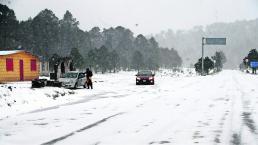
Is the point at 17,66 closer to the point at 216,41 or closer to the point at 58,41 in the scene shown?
the point at 216,41

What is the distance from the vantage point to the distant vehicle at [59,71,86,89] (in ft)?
94.4

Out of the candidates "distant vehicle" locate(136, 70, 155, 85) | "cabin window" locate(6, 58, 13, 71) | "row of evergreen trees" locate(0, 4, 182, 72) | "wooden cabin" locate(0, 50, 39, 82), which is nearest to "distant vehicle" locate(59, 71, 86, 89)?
"distant vehicle" locate(136, 70, 155, 85)

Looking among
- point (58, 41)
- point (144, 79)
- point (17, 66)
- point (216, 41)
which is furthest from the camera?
point (58, 41)

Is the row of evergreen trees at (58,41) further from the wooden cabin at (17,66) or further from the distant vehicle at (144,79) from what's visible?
the distant vehicle at (144,79)

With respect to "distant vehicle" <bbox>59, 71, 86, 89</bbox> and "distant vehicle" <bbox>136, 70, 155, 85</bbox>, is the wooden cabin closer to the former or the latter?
"distant vehicle" <bbox>59, 71, 86, 89</bbox>

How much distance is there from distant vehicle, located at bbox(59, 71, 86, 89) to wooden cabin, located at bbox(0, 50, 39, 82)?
10.8 meters

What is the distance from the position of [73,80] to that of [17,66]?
44.7 feet

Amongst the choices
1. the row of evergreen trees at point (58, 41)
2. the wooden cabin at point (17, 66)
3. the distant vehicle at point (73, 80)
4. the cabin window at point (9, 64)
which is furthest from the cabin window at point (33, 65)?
the row of evergreen trees at point (58, 41)

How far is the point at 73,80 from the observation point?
94.9 ft

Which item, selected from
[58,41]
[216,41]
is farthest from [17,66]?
[58,41]

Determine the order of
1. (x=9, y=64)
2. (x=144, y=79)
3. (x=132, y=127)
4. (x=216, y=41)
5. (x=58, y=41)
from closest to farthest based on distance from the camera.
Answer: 1. (x=132, y=127)
2. (x=144, y=79)
3. (x=9, y=64)
4. (x=216, y=41)
5. (x=58, y=41)

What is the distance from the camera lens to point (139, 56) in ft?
355

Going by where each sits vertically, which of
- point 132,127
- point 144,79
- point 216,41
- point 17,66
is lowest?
point 132,127

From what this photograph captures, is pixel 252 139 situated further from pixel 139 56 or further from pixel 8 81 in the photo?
pixel 139 56
